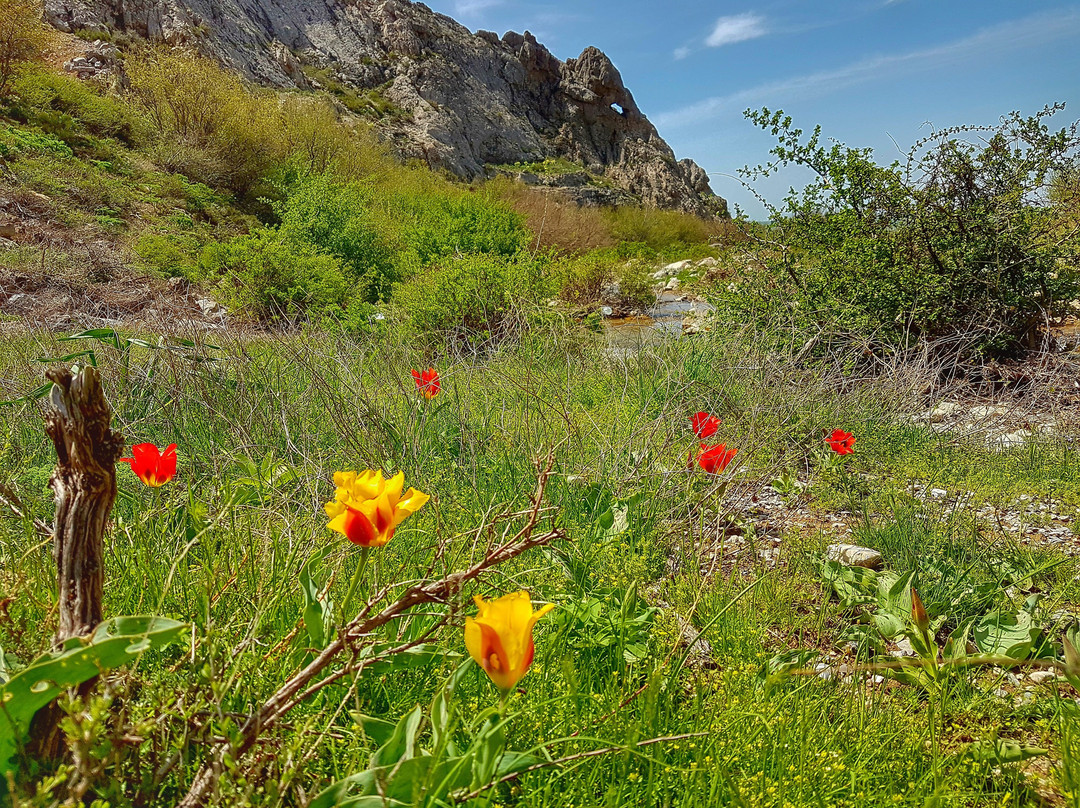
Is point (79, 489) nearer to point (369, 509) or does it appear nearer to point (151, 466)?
point (369, 509)

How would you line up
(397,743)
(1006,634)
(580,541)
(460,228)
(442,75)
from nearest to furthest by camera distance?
(397,743) → (1006,634) → (580,541) → (460,228) → (442,75)

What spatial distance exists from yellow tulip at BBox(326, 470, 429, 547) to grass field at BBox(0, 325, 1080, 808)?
118mm

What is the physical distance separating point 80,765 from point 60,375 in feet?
1.30

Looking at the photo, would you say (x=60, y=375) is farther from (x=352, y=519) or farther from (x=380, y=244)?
(x=380, y=244)

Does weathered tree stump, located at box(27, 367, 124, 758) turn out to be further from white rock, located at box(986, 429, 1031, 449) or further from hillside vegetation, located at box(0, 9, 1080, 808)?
white rock, located at box(986, 429, 1031, 449)

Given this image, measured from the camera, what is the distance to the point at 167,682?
0.86 m

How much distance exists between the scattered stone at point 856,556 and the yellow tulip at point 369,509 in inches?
63.2

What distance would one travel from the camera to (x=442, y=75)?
33312 millimetres

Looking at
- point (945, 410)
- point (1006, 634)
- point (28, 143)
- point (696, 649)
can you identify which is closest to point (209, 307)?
point (696, 649)

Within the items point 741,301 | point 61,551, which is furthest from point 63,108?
point 61,551

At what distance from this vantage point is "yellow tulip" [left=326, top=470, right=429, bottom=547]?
748 mm

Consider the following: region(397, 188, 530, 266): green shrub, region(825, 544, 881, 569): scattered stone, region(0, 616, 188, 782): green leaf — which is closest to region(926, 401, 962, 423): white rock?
region(825, 544, 881, 569): scattered stone

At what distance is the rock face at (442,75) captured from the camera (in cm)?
2347

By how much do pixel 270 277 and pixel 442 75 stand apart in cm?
3205
